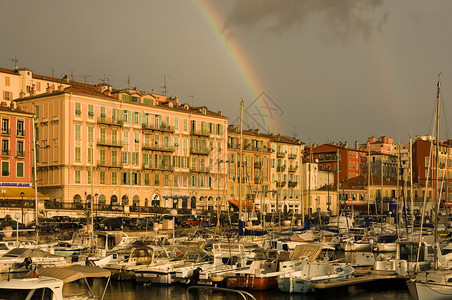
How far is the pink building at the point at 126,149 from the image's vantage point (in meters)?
75.6

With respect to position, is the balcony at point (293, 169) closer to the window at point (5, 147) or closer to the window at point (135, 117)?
the window at point (135, 117)

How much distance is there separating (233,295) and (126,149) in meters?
52.0

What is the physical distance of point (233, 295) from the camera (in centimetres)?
3222

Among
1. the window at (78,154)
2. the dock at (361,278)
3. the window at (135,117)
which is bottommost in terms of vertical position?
the dock at (361,278)

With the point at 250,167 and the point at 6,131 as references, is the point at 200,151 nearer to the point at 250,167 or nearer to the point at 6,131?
the point at 250,167

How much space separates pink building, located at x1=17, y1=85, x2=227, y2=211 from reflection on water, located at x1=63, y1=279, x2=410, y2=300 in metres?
33.8

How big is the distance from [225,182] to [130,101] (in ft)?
58.0

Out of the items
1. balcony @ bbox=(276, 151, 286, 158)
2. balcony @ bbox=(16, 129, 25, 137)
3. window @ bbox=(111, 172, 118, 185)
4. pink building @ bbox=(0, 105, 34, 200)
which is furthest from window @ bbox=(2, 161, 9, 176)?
balcony @ bbox=(276, 151, 286, 158)

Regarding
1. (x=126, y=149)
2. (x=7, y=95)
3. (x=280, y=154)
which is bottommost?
(x=126, y=149)

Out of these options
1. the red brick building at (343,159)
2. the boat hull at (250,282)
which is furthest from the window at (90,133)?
the red brick building at (343,159)

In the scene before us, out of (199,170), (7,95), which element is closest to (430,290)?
(199,170)

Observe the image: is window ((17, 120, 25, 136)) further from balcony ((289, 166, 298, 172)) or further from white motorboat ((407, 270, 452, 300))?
white motorboat ((407, 270, 452, 300))

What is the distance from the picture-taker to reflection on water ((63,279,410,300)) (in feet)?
104

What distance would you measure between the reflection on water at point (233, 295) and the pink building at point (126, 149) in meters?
33.8
